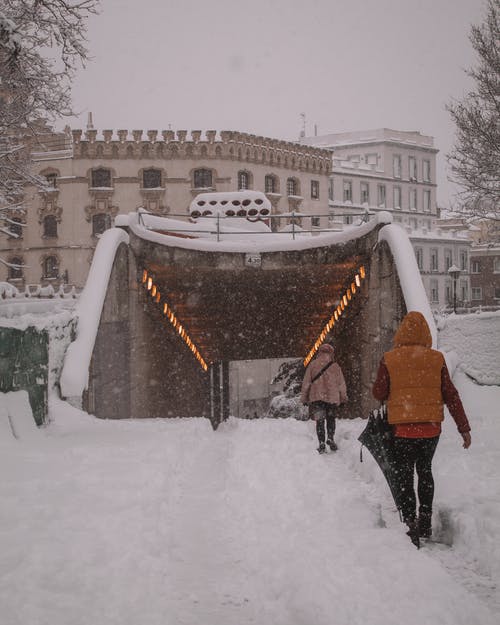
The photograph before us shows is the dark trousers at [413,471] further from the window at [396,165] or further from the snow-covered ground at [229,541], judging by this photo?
the window at [396,165]

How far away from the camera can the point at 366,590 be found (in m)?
4.72

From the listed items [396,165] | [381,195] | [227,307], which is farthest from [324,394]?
[396,165]

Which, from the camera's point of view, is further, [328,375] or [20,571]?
[328,375]

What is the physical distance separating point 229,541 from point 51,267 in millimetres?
47184

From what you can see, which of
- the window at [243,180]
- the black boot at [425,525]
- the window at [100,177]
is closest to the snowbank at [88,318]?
the black boot at [425,525]

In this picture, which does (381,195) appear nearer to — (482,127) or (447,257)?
(447,257)

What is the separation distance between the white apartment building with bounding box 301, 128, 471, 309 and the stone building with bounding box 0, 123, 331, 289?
17202 millimetres

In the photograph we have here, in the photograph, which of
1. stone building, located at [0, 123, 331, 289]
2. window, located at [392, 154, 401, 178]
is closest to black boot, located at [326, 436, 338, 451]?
stone building, located at [0, 123, 331, 289]

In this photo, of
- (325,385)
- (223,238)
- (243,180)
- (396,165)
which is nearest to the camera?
(325,385)

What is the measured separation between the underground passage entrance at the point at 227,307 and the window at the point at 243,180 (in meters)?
27.5

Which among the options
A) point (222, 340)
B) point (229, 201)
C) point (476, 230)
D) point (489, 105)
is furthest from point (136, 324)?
point (476, 230)

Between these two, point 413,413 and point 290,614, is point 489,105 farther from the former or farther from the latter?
point 290,614

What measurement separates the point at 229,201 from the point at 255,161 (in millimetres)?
30750

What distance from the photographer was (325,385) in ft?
35.3
